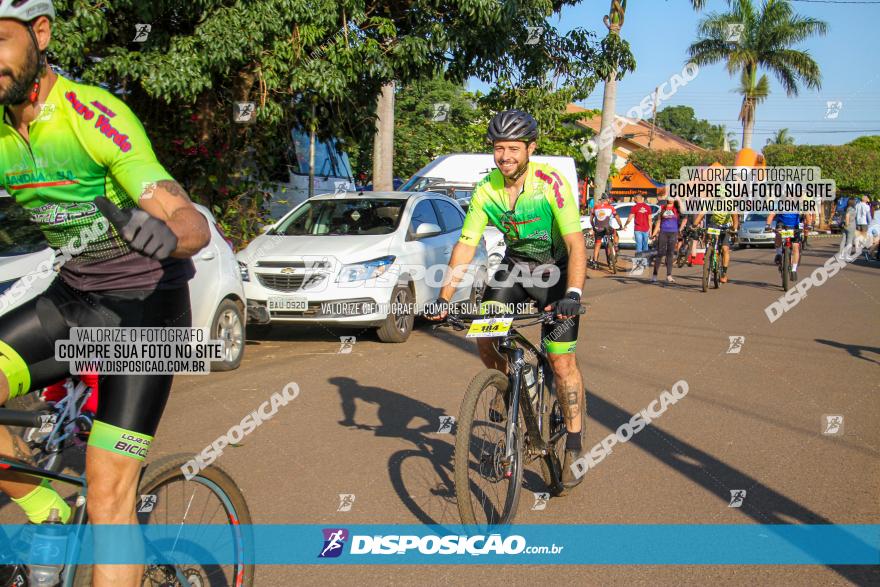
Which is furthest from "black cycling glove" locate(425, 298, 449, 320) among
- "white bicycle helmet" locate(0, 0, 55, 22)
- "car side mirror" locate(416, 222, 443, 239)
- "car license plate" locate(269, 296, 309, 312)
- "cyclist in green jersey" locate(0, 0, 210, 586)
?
"car side mirror" locate(416, 222, 443, 239)

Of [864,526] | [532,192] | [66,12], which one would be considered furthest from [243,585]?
[66,12]

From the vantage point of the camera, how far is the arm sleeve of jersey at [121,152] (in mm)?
2457

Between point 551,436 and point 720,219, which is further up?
point 720,219

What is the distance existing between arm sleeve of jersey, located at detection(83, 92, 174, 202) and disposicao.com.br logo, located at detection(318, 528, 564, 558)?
2.39 metres

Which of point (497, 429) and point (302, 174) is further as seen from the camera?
point (302, 174)

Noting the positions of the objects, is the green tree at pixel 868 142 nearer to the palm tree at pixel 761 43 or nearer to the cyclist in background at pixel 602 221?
the palm tree at pixel 761 43

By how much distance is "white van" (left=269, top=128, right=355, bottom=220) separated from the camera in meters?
15.0

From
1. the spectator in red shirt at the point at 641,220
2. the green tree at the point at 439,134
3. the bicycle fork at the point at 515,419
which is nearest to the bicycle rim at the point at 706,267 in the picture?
the spectator in red shirt at the point at 641,220

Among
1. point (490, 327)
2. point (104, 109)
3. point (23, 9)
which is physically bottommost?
point (490, 327)

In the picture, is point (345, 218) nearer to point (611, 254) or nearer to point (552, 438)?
point (552, 438)

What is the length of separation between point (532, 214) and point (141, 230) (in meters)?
2.98

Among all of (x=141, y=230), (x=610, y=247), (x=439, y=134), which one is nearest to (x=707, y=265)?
(x=610, y=247)

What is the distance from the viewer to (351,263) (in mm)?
10133

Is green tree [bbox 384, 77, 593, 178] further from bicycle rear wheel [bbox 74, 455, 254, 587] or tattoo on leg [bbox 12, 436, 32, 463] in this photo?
tattoo on leg [bbox 12, 436, 32, 463]
